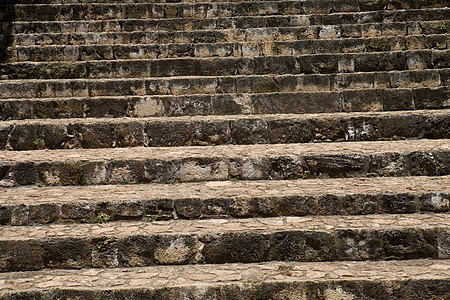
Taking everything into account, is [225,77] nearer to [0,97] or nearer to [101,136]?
[101,136]

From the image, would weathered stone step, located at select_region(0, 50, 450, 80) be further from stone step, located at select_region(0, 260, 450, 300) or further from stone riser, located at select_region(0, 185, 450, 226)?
stone step, located at select_region(0, 260, 450, 300)

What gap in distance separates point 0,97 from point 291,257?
4810 millimetres

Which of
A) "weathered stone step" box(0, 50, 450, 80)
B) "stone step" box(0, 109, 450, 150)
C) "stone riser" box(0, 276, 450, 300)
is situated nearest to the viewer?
"stone riser" box(0, 276, 450, 300)

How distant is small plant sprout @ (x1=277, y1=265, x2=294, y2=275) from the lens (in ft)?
10.4

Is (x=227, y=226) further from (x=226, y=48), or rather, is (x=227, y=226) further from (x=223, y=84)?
(x=226, y=48)

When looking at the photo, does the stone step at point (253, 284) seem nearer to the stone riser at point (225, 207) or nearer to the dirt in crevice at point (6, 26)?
the stone riser at point (225, 207)

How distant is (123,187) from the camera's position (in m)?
4.18

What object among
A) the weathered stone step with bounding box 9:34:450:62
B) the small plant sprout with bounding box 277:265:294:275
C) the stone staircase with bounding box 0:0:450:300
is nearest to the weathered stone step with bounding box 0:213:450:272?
the stone staircase with bounding box 0:0:450:300

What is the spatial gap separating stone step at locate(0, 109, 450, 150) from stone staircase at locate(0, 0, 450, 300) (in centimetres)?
2

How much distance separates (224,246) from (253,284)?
46cm

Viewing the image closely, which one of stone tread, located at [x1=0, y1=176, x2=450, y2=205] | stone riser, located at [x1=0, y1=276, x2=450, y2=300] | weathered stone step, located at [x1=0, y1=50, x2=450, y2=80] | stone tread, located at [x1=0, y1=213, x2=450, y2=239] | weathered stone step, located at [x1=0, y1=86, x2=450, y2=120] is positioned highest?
weathered stone step, located at [x1=0, y1=50, x2=450, y2=80]

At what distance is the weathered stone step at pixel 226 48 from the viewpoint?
6.45 metres

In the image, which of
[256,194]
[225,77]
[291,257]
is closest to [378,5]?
[225,77]

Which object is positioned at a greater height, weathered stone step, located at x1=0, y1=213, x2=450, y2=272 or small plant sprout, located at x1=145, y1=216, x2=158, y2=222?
small plant sprout, located at x1=145, y1=216, x2=158, y2=222
